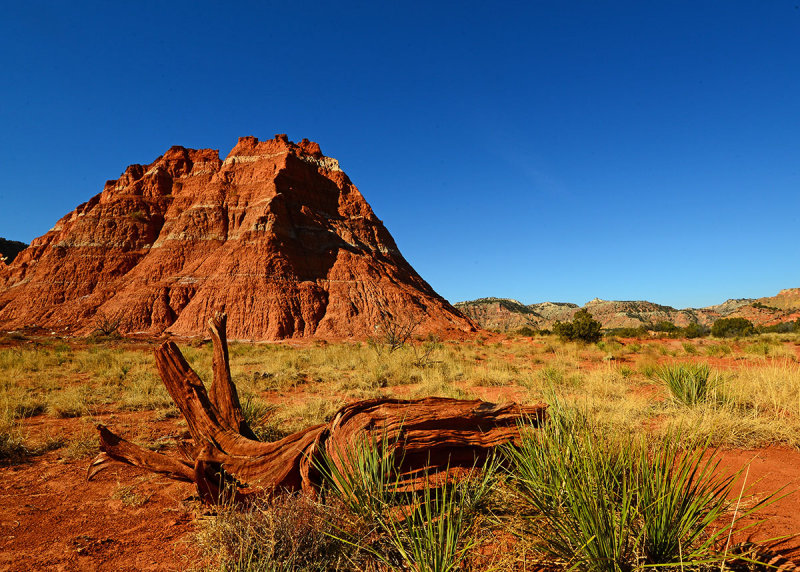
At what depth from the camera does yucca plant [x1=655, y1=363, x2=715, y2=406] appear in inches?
218

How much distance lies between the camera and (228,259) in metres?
42.3

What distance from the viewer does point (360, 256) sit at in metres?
46.5

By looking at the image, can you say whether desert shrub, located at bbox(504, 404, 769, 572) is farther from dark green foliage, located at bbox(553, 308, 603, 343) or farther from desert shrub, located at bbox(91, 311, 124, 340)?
desert shrub, located at bbox(91, 311, 124, 340)

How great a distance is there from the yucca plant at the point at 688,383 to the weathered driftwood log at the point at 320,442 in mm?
3655

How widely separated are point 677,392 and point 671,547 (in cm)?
499

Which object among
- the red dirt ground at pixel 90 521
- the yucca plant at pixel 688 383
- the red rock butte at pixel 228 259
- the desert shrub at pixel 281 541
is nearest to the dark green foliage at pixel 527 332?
the red rock butte at pixel 228 259

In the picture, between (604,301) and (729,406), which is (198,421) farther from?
(604,301)

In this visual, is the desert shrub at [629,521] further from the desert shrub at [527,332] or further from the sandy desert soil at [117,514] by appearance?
the desert shrub at [527,332]

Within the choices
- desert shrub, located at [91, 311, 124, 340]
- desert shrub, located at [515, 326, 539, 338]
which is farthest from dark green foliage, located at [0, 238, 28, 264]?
desert shrub, located at [515, 326, 539, 338]

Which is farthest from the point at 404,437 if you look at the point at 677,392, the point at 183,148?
the point at 183,148

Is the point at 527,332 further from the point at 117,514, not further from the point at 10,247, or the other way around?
the point at 10,247

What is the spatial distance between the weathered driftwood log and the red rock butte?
111ft

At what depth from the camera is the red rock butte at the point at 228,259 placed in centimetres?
3888

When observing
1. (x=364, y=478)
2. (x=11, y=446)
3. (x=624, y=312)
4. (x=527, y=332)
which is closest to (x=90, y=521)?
(x=364, y=478)
